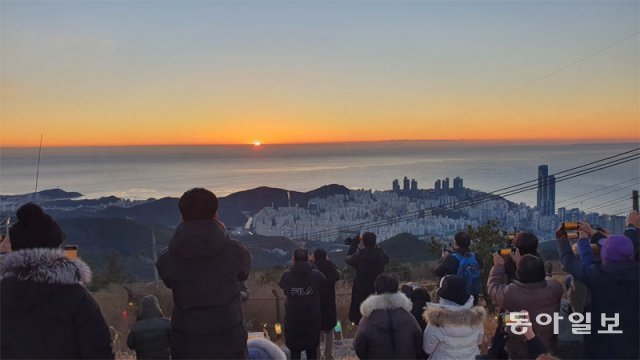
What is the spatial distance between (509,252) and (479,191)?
38.6m

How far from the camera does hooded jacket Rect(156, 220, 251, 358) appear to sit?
158 inches

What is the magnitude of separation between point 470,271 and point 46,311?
12.6ft

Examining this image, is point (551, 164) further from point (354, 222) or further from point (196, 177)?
point (196, 177)

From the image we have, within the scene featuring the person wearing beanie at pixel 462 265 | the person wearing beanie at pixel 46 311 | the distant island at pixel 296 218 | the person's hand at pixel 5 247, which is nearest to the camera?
the person wearing beanie at pixel 46 311

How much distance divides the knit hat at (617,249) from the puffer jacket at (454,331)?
40.8 inches

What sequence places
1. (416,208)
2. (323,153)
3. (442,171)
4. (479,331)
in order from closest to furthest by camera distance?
(479,331), (416,208), (442,171), (323,153)

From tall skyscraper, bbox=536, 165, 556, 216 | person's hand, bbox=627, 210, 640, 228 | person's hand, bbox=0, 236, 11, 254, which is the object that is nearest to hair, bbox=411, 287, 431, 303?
person's hand, bbox=627, 210, 640, 228

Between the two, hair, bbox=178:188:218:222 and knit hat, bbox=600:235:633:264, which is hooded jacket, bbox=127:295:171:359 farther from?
knit hat, bbox=600:235:633:264

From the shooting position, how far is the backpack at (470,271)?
575cm

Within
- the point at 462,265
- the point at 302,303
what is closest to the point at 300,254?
the point at 302,303

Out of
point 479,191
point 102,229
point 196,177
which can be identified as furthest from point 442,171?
point 102,229

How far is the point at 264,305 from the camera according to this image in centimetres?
1065

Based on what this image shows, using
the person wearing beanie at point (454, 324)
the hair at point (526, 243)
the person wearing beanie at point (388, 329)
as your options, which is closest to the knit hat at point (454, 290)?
the person wearing beanie at point (454, 324)

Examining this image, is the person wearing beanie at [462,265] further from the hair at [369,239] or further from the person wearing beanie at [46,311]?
the person wearing beanie at [46,311]
